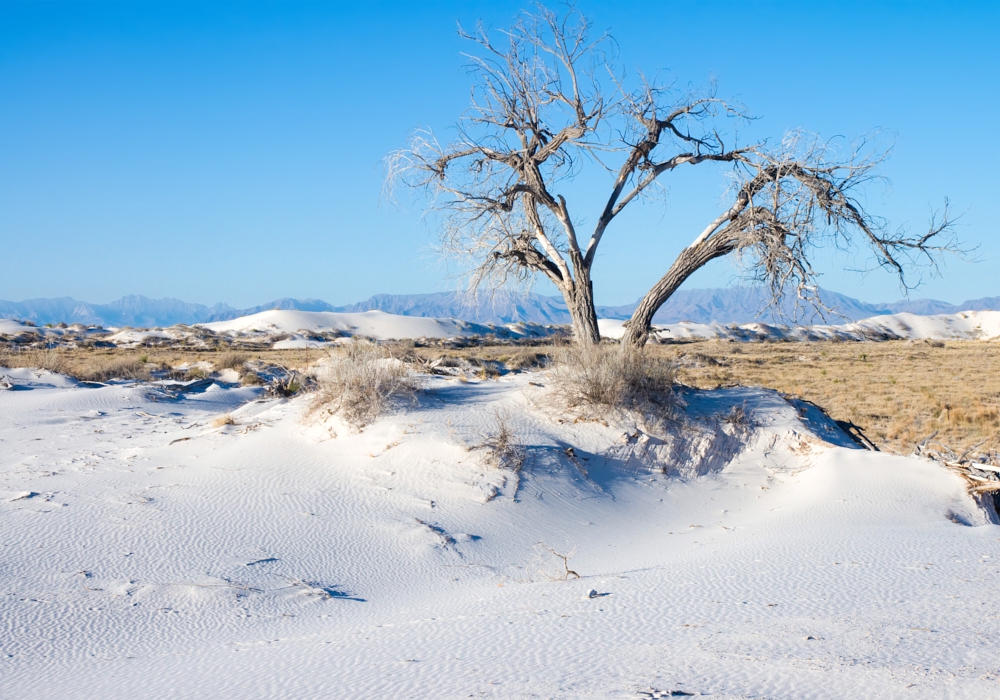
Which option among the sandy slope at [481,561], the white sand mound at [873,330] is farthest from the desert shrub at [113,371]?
the white sand mound at [873,330]

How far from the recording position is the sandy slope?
2.83 metres

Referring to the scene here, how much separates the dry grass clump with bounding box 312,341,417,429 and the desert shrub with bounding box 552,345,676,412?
5.52ft

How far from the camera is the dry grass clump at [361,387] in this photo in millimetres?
7391

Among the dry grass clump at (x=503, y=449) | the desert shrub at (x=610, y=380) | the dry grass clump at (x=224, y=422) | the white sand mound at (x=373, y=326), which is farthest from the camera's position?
the white sand mound at (x=373, y=326)

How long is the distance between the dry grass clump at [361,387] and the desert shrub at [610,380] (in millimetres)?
1682

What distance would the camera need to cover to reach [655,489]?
694 cm

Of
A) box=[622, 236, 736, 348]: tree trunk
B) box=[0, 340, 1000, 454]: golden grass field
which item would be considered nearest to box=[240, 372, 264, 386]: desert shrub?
box=[0, 340, 1000, 454]: golden grass field

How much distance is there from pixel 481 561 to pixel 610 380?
317 centimetres

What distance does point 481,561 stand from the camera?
5.10 m

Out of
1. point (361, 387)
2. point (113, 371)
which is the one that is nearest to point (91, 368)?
point (113, 371)

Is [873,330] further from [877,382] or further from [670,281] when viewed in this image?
[670,281]

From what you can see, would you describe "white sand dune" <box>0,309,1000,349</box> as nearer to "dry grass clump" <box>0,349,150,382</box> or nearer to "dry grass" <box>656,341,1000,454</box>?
"dry grass" <box>656,341,1000,454</box>

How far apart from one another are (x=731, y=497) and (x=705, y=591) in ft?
10.5

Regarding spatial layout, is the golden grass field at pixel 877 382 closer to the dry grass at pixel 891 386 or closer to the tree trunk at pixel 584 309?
the dry grass at pixel 891 386
